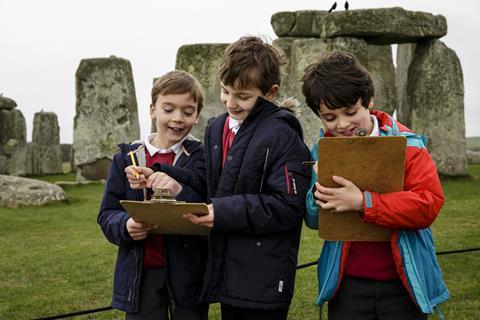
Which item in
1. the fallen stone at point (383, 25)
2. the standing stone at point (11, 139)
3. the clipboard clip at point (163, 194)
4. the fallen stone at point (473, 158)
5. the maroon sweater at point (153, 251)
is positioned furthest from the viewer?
the standing stone at point (11, 139)

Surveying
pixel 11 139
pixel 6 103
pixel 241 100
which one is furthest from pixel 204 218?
pixel 6 103

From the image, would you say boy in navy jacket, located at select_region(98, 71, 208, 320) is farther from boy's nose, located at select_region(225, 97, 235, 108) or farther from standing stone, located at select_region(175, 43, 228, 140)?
standing stone, located at select_region(175, 43, 228, 140)

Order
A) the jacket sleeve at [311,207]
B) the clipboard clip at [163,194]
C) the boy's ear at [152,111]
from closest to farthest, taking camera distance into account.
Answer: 1. the clipboard clip at [163,194]
2. the jacket sleeve at [311,207]
3. the boy's ear at [152,111]

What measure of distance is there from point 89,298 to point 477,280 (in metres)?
2.64

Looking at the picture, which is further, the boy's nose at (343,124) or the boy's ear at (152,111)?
the boy's ear at (152,111)

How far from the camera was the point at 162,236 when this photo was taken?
2.52 m

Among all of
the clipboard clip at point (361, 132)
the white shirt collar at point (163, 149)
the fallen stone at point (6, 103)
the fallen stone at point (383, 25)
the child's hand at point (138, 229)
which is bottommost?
the fallen stone at point (6, 103)

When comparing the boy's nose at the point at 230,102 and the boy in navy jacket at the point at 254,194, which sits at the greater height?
the boy's nose at the point at 230,102

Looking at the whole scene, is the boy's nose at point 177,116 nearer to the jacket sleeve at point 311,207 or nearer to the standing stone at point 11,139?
the jacket sleeve at point 311,207

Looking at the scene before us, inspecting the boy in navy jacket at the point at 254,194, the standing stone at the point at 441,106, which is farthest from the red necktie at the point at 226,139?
the standing stone at the point at 441,106

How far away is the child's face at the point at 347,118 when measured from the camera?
7.32ft

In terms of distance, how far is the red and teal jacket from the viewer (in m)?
2.07

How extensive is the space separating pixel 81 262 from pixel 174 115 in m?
3.24

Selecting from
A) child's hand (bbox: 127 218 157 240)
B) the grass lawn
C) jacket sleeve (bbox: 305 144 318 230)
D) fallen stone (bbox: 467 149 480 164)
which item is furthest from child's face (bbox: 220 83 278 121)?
fallen stone (bbox: 467 149 480 164)
